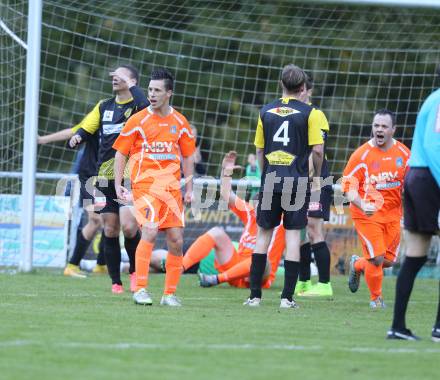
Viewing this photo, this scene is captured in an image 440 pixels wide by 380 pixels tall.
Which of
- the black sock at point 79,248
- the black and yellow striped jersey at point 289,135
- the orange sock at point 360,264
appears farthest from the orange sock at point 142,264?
the black sock at point 79,248

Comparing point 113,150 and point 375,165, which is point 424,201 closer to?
point 375,165

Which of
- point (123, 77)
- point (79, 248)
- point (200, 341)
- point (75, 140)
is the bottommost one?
point (79, 248)

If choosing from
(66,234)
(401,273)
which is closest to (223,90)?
(66,234)

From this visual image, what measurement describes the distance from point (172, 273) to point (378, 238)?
1.92 m

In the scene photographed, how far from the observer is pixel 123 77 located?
388 inches

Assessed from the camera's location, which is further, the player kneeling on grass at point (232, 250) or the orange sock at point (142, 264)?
the player kneeling on grass at point (232, 250)

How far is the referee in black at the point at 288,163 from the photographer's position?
8734 mm

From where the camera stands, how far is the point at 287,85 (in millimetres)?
8781

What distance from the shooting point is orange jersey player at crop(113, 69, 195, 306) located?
8.56 meters

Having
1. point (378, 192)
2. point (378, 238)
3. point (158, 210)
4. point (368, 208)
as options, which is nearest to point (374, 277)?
point (378, 238)

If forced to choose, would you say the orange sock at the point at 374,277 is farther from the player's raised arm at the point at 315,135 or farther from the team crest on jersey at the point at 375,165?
the player's raised arm at the point at 315,135

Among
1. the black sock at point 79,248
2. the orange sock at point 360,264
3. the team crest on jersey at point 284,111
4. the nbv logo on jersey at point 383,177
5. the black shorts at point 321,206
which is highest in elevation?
the team crest on jersey at point 284,111

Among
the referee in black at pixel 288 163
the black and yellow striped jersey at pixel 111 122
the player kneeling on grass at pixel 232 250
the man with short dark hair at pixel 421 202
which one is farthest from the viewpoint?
the player kneeling on grass at pixel 232 250

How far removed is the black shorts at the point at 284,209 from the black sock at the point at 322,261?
6.72 feet
